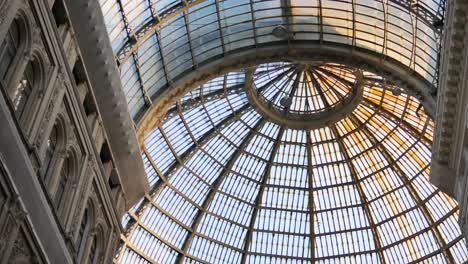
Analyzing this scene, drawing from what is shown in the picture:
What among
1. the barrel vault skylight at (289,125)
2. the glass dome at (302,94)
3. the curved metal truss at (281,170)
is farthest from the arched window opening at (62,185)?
the glass dome at (302,94)

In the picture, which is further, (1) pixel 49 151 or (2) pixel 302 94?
(2) pixel 302 94

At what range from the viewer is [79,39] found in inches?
966

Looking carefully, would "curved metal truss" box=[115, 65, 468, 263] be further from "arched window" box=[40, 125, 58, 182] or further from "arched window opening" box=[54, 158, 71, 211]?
"arched window" box=[40, 125, 58, 182]

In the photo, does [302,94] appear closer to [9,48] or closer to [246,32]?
Answer: [246,32]

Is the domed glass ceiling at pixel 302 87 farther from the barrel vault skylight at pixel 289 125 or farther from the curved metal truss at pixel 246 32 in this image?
the curved metal truss at pixel 246 32

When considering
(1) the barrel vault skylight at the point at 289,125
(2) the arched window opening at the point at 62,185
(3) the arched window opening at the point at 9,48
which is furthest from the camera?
(1) the barrel vault skylight at the point at 289,125

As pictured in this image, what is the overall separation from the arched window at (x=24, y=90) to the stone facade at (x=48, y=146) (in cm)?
3

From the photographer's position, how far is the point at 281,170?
50.0 metres

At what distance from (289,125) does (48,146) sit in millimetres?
26454

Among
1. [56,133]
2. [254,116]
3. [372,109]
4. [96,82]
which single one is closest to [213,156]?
[254,116]

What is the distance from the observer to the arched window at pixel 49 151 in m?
21.4

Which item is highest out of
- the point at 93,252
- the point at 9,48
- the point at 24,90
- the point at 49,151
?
the point at 9,48

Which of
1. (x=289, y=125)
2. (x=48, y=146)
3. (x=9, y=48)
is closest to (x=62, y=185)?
(x=48, y=146)

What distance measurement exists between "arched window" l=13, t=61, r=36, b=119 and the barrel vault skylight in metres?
12.5
